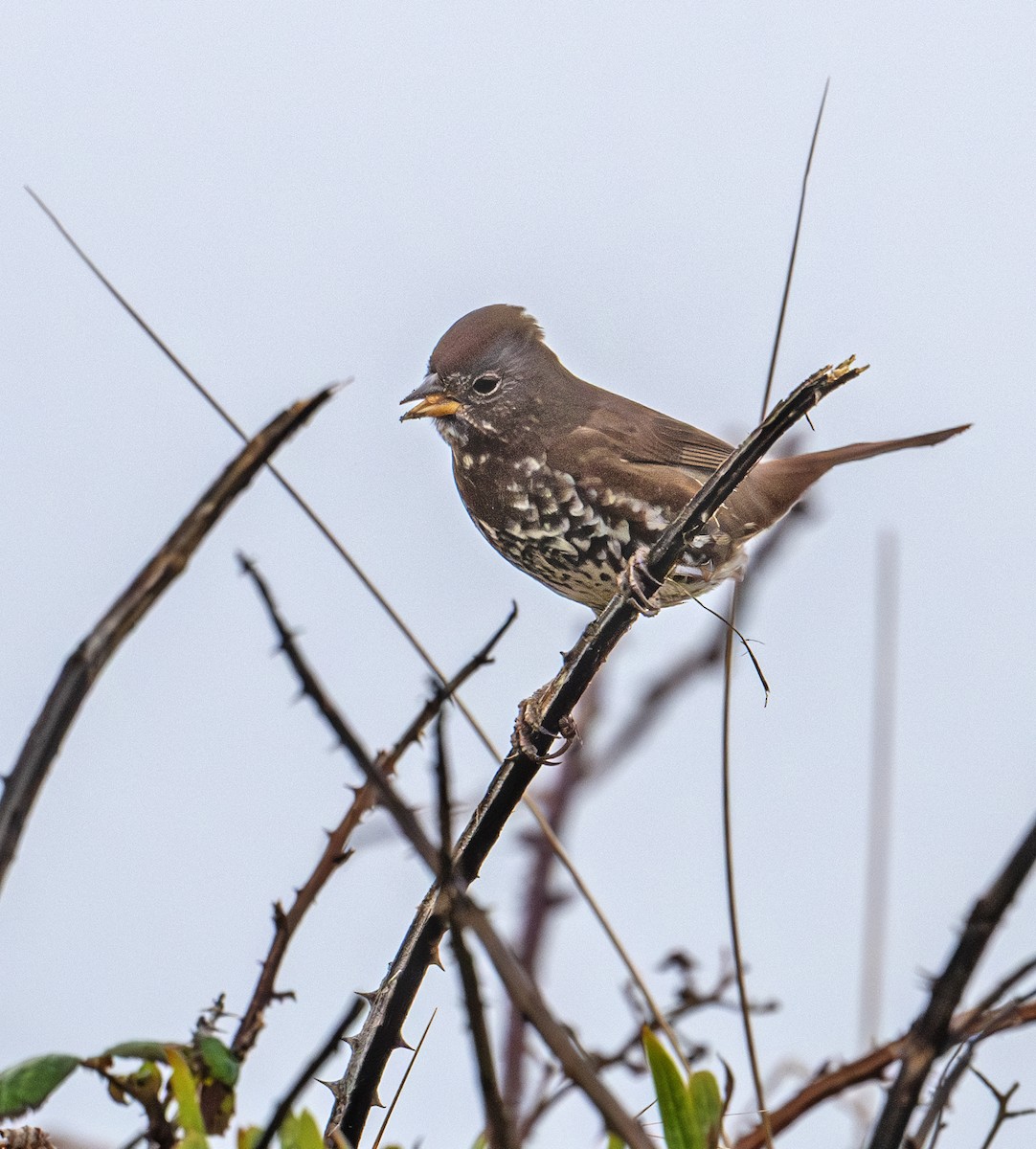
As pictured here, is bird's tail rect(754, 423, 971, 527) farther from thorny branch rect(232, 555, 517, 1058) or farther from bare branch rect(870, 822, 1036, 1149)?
bare branch rect(870, 822, 1036, 1149)

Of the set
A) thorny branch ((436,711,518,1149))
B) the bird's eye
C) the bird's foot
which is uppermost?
the bird's eye

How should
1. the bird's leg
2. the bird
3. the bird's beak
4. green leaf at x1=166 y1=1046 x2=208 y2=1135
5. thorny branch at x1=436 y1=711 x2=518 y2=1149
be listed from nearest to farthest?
thorny branch at x1=436 y1=711 x2=518 y2=1149 → green leaf at x1=166 y1=1046 x2=208 y2=1135 → the bird's leg → the bird → the bird's beak

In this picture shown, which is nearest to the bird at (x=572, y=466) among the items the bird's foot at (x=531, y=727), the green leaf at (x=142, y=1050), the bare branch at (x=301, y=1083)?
the bird's foot at (x=531, y=727)

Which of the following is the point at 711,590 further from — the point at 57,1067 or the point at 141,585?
the point at 141,585

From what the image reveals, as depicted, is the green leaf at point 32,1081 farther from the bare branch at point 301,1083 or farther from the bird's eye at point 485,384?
the bird's eye at point 485,384

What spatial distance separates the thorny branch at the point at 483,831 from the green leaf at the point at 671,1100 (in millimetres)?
300

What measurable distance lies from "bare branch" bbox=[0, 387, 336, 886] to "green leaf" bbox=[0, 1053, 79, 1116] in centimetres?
98

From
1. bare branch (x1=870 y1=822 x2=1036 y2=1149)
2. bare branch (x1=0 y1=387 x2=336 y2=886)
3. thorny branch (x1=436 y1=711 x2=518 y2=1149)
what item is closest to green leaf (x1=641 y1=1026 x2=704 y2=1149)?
bare branch (x1=870 y1=822 x2=1036 y2=1149)

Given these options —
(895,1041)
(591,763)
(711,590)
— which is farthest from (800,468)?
(895,1041)

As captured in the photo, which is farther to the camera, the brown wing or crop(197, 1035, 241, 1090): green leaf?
the brown wing

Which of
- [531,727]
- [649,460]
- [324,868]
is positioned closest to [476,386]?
[649,460]

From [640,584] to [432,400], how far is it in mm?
1998

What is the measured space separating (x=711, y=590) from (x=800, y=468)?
1.61 ft

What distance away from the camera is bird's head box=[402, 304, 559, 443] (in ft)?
15.7
